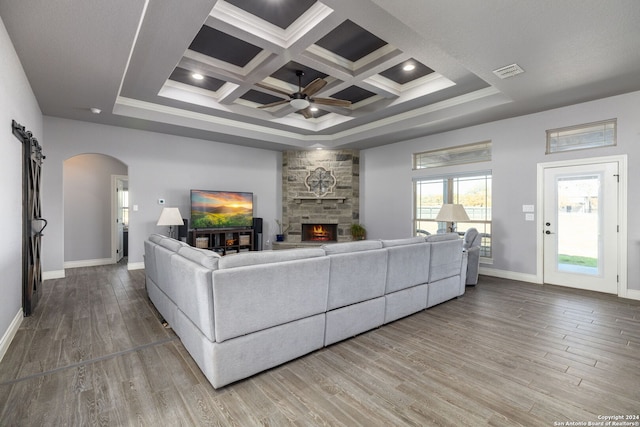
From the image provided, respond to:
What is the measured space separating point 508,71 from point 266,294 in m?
3.68

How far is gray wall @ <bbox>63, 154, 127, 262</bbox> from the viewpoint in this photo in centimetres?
617

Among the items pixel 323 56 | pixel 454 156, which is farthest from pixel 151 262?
pixel 454 156

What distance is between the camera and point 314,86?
4211mm

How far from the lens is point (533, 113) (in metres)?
5.04

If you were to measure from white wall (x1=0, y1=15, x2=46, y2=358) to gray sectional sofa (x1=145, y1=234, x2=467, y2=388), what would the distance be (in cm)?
119

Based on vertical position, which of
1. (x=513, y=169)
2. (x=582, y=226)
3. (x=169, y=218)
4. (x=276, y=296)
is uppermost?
(x=513, y=169)

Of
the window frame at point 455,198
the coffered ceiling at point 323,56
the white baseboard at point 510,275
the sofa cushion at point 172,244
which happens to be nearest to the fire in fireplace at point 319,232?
the window frame at point 455,198

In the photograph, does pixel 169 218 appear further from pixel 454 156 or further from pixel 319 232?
pixel 454 156

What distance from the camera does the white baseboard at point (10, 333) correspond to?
2540mm

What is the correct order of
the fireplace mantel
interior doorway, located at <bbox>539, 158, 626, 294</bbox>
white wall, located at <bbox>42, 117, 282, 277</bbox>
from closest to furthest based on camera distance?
interior doorway, located at <bbox>539, 158, 626, 294</bbox> → white wall, located at <bbox>42, 117, 282, 277</bbox> → the fireplace mantel

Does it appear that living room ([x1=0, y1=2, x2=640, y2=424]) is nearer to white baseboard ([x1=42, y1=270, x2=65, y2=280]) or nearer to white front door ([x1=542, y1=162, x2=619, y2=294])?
white baseboard ([x1=42, y1=270, x2=65, y2=280])

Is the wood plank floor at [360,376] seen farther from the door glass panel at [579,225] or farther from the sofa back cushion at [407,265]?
the door glass panel at [579,225]

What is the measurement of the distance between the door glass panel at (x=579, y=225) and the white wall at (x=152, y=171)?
586 cm

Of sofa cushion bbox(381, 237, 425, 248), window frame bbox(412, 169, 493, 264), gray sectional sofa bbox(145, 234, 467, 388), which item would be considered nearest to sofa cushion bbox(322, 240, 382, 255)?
gray sectional sofa bbox(145, 234, 467, 388)
